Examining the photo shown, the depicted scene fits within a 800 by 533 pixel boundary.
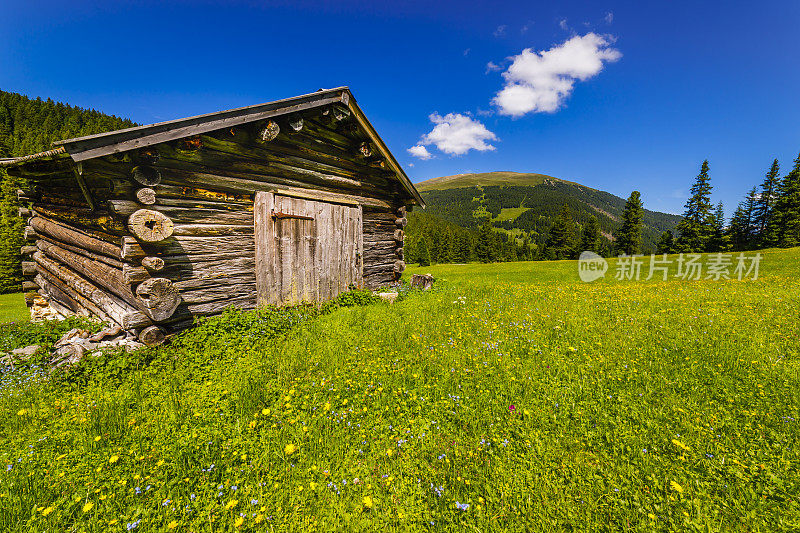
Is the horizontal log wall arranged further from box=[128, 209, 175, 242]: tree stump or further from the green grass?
the green grass

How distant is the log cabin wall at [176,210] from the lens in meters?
5.63

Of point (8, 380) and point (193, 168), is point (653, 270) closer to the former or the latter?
point (193, 168)

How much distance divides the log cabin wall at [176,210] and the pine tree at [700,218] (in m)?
65.3

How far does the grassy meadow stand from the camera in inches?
106

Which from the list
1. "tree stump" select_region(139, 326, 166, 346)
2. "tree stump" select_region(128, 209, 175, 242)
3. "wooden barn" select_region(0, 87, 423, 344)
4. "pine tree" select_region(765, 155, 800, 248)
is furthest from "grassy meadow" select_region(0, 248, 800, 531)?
"pine tree" select_region(765, 155, 800, 248)

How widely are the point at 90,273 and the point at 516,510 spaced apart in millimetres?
9884

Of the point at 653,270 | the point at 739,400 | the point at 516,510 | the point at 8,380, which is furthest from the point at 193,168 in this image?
the point at 653,270

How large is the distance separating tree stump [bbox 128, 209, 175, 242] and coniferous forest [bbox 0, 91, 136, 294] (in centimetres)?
4073

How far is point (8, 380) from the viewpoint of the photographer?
462 cm

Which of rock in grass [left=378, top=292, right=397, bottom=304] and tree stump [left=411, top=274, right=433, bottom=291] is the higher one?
tree stump [left=411, top=274, right=433, bottom=291]

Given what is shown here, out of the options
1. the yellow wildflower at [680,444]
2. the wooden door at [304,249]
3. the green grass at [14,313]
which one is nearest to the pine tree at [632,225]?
the wooden door at [304,249]

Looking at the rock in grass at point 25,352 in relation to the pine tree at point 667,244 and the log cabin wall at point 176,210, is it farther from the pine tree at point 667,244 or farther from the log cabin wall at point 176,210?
the pine tree at point 667,244

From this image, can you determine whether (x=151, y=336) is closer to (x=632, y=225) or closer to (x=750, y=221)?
(x=632, y=225)

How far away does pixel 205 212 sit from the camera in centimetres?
656
